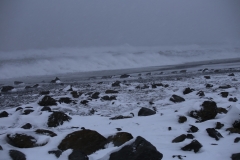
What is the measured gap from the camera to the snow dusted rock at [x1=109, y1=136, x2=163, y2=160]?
9.84 feet

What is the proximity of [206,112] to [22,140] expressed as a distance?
3.98 meters

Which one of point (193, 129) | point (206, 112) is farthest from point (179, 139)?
point (206, 112)

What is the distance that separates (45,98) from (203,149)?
5.64 meters

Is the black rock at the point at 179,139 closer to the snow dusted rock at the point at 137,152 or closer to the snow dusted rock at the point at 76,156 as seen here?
the snow dusted rock at the point at 137,152

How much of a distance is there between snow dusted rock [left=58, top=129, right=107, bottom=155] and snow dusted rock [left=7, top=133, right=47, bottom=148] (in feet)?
1.77

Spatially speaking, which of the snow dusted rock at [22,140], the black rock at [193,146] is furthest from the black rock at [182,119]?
the snow dusted rock at [22,140]

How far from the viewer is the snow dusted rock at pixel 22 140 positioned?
408 cm

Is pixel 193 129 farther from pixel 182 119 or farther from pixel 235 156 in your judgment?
pixel 235 156

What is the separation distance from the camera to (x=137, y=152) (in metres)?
3.04

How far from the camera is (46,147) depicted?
13.1ft

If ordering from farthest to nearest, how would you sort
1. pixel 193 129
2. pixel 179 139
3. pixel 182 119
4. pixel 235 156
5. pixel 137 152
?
1. pixel 182 119
2. pixel 193 129
3. pixel 179 139
4. pixel 235 156
5. pixel 137 152

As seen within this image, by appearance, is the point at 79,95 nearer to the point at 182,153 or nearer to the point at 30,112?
the point at 30,112

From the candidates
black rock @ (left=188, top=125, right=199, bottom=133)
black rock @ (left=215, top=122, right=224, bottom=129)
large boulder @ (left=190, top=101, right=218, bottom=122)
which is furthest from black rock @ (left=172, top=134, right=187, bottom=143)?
large boulder @ (left=190, top=101, right=218, bottom=122)

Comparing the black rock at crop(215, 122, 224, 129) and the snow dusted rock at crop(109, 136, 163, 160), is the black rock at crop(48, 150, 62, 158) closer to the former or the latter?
the snow dusted rock at crop(109, 136, 163, 160)
